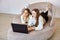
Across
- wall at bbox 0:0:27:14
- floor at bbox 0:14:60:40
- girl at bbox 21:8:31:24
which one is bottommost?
floor at bbox 0:14:60:40

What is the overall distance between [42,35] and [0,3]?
166cm

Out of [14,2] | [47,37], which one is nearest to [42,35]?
[47,37]

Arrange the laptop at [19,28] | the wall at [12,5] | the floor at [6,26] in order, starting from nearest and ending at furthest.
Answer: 1. the laptop at [19,28]
2. the floor at [6,26]
3. the wall at [12,5]

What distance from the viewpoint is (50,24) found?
9.92 feet

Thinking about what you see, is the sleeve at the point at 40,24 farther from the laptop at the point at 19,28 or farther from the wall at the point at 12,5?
the wall at the point at 12,5

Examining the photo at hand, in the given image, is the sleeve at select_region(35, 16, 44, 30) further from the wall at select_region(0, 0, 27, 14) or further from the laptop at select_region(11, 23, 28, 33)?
the wall at select_region(0, 0, 27, 14)

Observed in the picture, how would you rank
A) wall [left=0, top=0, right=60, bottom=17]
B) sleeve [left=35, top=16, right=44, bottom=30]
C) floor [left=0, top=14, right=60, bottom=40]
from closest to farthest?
1. sleeve [left=35, top=16, right=44, bottom=30]
2. floor [left=0, top=14, right=60, bottom=40]
3. wall [left=0, top=0, right=60, bottom=17]

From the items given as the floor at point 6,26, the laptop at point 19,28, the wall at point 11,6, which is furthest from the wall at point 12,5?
the laptop at point 19,28

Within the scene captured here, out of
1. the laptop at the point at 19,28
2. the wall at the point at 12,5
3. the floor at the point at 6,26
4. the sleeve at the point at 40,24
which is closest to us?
the laptop at the point at 19,28

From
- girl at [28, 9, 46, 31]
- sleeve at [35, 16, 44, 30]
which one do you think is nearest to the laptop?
girl at [28, 9, 46, 31]

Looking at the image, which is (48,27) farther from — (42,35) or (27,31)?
(27,31)

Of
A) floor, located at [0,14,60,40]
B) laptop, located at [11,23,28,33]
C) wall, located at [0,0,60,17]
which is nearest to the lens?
laptop, located at [11,23,28,33]

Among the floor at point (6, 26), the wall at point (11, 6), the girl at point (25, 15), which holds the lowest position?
the floor at point (6, 26)

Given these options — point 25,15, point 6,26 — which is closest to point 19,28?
point 25,15
